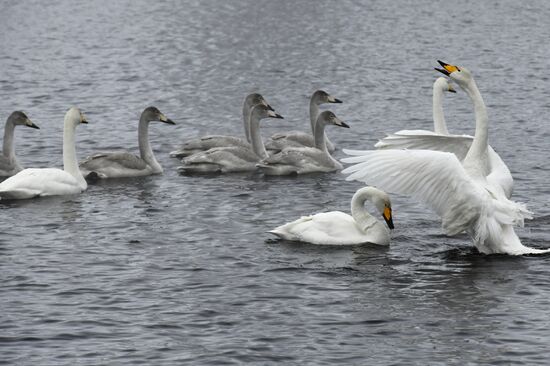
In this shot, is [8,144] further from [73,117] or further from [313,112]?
[313,112]

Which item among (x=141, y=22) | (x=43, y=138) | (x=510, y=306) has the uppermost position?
(x=141, y=22)

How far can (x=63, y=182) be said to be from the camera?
2091 centimetres

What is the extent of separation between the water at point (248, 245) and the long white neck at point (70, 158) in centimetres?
35

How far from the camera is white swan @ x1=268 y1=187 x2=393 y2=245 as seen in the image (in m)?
17.5

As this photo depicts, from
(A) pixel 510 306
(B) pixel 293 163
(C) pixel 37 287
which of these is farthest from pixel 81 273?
(B) pixel 293 163

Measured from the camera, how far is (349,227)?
1762 centimetres

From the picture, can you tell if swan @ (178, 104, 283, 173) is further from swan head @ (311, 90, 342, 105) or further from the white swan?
the white swan

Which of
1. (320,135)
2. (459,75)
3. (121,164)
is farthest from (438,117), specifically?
(121,164)

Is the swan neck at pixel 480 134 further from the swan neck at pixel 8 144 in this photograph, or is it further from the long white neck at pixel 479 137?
the swan neck at pixel 8 144

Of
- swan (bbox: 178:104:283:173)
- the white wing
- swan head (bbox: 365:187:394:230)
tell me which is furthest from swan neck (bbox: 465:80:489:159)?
swan (bbox: 178:104:283:173)

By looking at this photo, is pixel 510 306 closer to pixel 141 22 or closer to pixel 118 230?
pixel 118 230

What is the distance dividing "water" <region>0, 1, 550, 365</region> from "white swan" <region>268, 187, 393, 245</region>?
16 centimetres

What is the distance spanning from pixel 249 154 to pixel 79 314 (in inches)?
351

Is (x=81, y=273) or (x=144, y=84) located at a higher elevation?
(x=144, y=84)
